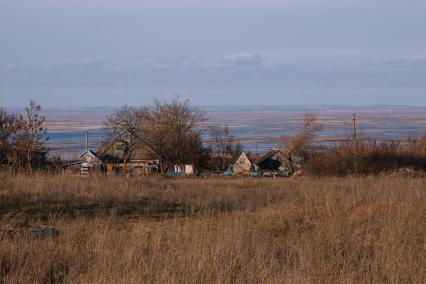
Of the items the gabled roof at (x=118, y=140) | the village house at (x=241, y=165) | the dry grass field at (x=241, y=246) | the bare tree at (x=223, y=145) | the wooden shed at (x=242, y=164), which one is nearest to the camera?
the dry grass field at (x=241, y=246)

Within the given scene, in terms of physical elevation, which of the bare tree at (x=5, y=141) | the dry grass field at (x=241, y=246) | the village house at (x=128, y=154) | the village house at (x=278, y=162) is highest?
the bare tree at (x=5, y=141)

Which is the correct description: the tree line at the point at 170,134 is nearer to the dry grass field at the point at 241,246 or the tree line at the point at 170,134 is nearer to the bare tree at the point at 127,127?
the bare tree at the point at 127,127

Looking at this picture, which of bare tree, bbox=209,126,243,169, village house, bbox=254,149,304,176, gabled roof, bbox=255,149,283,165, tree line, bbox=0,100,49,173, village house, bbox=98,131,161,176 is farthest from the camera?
bare tree, bbox=209,126,243,169

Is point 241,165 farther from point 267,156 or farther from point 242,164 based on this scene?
point 267,156

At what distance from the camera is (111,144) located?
59.8m

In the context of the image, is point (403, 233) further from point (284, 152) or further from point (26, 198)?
point (284, 152)

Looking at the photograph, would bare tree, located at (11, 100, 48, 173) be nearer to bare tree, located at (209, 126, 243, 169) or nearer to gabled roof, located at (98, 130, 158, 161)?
gabled roof, located at (98, 130, 158, 161)

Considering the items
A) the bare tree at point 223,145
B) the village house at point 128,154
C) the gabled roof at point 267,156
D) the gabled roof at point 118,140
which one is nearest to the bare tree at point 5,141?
the village house at point 128,154

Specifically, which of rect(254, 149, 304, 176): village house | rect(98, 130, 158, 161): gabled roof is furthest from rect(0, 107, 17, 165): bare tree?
rect(254, 149, 304, 176): village house

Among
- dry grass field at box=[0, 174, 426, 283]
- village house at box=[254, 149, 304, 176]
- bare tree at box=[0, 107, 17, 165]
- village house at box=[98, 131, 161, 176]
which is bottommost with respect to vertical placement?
village house at box=[254, 149, 304, 176]

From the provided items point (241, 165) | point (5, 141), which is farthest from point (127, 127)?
point (5, 141)

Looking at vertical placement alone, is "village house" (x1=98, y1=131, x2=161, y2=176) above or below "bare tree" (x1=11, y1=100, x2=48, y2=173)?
below

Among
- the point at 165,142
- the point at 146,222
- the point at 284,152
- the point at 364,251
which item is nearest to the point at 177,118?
the point at 165,142

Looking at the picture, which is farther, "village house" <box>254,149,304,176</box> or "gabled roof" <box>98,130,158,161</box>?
"village house" <box>254,149,304,176</box>
